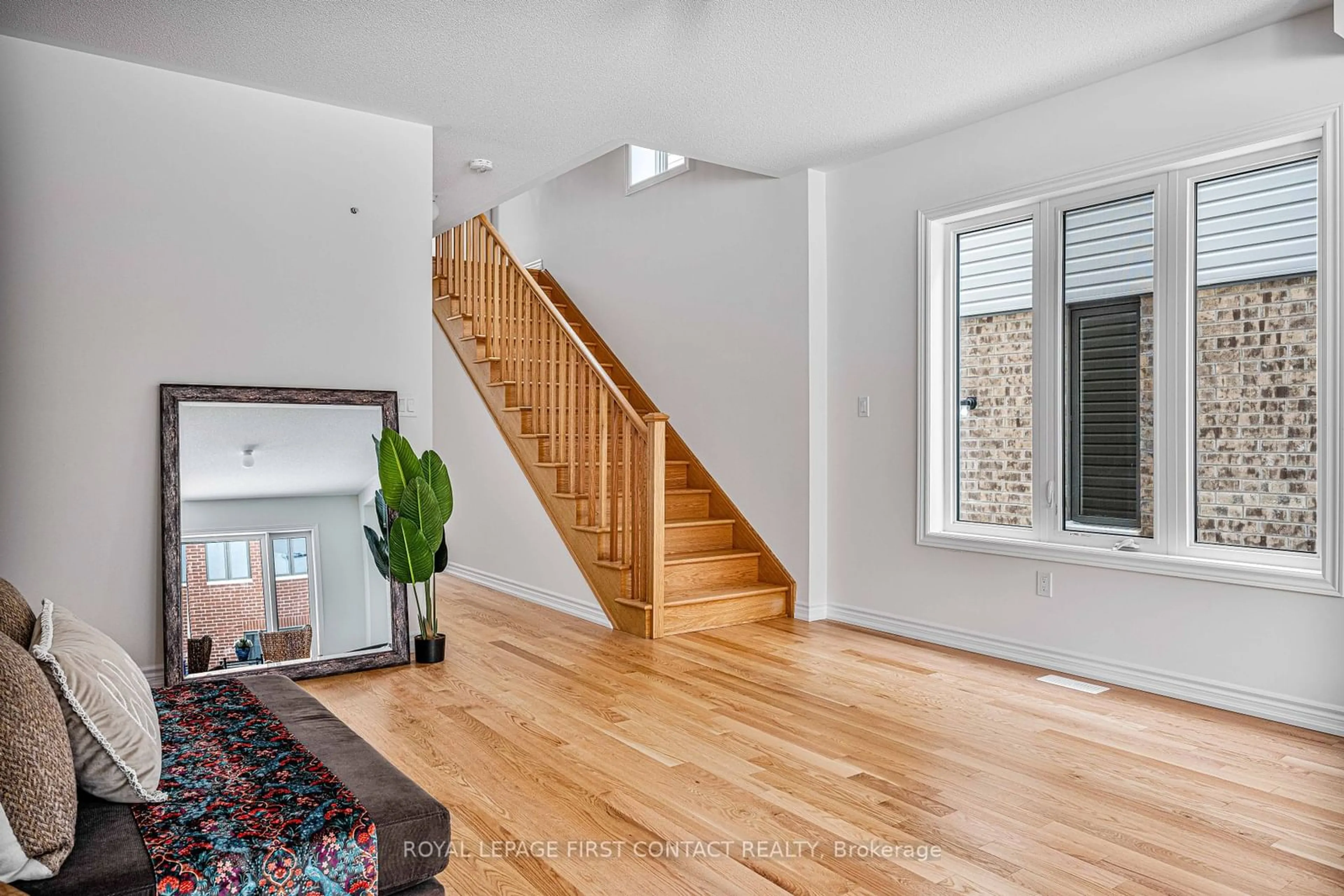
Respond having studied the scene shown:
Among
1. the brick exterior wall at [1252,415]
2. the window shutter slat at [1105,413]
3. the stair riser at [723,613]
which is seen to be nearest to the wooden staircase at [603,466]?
the stair riser at [723,613]

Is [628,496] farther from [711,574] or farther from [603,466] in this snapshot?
[711,574]

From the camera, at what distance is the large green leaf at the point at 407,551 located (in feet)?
13.4

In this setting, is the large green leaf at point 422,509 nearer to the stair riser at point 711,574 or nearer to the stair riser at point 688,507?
the stair riser at point 711,574

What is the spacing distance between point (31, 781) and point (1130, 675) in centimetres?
387

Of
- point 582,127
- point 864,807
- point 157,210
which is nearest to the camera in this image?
point 864,807

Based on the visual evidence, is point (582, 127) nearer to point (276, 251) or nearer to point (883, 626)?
point (276, 251)

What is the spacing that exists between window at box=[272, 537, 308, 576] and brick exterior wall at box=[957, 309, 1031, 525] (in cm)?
320

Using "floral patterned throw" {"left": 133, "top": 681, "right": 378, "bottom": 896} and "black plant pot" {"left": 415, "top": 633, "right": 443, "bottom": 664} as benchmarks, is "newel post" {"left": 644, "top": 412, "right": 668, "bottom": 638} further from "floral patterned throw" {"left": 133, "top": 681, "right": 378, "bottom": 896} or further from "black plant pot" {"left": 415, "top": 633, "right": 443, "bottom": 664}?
"floral patterned throw" {"left": 133, "top": 681, "right": 378, "bottom": 896}

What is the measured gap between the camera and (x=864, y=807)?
8.55 ft

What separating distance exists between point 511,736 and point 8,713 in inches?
79.2

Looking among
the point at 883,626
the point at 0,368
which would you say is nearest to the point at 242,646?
the point at 0,368

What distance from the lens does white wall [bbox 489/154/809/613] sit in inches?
209

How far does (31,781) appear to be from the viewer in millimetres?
1350

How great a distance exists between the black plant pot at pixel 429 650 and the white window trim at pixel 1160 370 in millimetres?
2505
